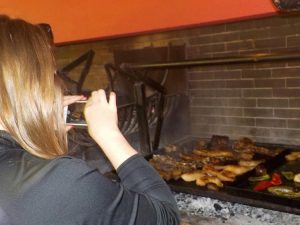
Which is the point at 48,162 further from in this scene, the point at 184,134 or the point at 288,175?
the point at 184,134

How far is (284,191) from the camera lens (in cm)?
211

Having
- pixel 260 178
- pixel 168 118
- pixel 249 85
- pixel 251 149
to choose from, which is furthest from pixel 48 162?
pixel 168 118

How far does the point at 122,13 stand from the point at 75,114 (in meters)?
1.39

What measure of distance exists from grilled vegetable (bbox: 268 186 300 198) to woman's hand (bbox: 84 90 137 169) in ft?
3.70

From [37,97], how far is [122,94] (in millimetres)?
2575

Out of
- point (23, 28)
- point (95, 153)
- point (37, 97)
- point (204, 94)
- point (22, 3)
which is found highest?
point (22, 3)

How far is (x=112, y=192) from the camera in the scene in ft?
3.45

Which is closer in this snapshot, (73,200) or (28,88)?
(73,200)

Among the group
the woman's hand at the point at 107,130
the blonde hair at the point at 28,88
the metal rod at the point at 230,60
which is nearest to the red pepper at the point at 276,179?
the metal rod at the point at 230,60

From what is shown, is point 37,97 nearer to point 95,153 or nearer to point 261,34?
point 95,153

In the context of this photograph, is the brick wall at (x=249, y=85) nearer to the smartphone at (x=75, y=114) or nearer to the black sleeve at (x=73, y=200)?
the smartphone at (x=75, y=114)

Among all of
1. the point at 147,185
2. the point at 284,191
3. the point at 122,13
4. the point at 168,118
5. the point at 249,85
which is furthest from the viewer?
the point at 168,118

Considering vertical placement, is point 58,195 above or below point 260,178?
above

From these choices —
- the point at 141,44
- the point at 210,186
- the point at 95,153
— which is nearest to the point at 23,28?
the point at 210,186
